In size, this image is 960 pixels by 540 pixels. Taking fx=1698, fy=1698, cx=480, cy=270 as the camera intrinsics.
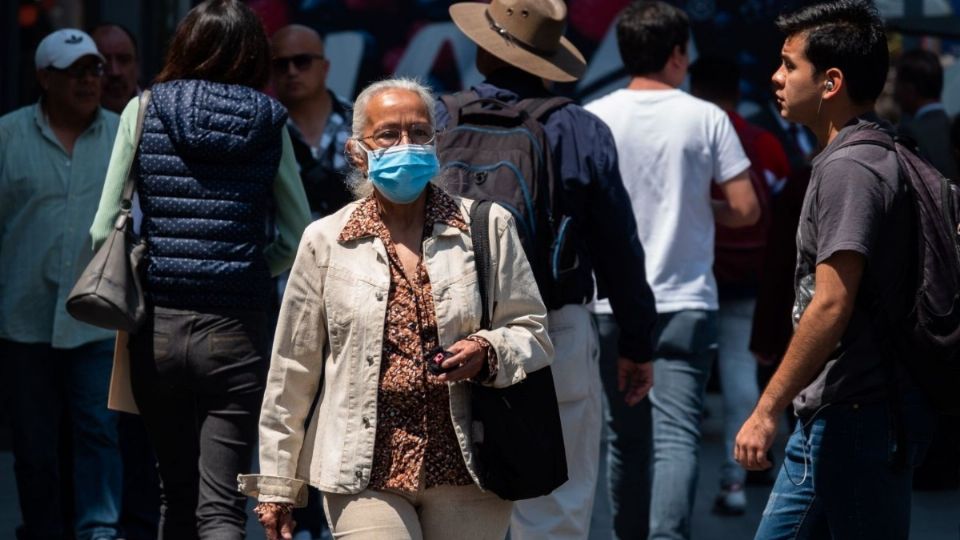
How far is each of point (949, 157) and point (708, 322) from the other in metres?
3.13

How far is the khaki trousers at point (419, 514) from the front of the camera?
370 cm

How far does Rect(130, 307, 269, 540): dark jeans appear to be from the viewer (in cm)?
488

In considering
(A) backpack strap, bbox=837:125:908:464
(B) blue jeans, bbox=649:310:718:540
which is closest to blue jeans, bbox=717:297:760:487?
(B) blue jeans, bbox=649:310:718:540

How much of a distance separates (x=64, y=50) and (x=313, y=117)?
39.3 inches

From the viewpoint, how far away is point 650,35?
242 inches

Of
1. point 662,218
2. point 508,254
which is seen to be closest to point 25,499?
point 662,218

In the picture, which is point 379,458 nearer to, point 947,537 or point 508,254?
point 508,254

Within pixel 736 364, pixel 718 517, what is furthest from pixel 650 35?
pixel 718 517

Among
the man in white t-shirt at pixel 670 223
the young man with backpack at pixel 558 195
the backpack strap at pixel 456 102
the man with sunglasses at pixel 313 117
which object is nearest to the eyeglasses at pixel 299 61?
the man with sunglasses at pixel 313 117

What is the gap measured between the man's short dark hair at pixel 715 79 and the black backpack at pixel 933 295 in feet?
12.1

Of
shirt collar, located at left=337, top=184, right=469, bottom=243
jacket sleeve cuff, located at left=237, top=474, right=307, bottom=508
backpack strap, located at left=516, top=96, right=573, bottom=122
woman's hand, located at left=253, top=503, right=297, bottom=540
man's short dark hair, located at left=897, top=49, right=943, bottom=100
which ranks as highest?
shirt collar, located at left=337, top=184, right=469, bottom=243

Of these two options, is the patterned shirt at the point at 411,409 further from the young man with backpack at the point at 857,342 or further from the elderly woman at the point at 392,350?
the young man with backpack at the point at 857,342

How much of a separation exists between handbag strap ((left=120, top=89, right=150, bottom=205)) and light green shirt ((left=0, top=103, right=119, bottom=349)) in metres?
1.40

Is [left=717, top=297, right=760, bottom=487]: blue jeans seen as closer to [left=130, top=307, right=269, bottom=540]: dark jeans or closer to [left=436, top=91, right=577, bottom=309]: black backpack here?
[left=436, top=91, right=577, bottom=309]: black backpack
